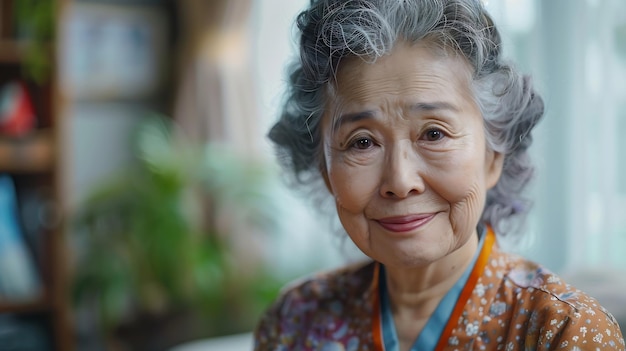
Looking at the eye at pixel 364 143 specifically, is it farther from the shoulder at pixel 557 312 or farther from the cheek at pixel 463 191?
the shoulder at pixel 557 312

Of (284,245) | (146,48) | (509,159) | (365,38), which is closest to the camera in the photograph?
(365,38)

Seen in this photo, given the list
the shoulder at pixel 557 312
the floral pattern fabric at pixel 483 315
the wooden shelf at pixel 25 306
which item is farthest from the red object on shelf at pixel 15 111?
the shoulder at pixel 557 312

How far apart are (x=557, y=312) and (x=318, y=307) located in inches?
16.1

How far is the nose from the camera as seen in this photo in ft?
2.95

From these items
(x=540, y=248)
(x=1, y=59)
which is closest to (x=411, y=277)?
(x=540, y=248)

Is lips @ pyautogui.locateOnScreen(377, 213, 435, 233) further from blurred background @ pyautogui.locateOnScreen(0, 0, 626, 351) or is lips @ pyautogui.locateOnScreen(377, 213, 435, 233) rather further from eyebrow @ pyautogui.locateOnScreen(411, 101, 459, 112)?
blurred background @ pyautogui.locateOnScreen(0, 0, 626, 351)

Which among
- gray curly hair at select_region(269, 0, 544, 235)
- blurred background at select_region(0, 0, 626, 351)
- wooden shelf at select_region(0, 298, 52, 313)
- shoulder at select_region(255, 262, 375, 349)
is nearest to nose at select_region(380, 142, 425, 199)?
gray curly hair at select_region(269, 0, 544, 235)

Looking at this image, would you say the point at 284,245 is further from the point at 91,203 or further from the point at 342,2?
the point at 342,2

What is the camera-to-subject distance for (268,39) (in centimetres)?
349

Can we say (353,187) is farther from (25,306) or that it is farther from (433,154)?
(25,306)

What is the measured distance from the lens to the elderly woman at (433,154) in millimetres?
906

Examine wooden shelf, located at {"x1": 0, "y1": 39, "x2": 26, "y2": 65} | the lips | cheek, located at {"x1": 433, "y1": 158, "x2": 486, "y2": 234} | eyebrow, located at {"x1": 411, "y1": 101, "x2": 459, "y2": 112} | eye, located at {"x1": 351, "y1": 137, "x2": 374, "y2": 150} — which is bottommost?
the lips

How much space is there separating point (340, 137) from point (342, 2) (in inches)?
6.5

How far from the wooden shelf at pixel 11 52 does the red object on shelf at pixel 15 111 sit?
109 millimetres
